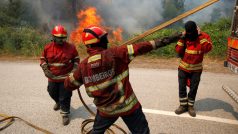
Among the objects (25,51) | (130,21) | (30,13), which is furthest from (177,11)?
(25,51)

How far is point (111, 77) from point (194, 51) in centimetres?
229

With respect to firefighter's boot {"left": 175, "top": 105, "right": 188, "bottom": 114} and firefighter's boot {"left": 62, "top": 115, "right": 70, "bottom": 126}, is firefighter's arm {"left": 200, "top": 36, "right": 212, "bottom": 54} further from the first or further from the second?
firefighter's boot {"left": 62, "top": 115, "right": 70, "bottom": 126}

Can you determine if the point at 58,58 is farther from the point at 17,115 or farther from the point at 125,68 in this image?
the point at 125,68

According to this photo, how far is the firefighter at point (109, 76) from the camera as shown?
293 cm

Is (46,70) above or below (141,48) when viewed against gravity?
below

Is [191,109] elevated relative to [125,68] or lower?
lower

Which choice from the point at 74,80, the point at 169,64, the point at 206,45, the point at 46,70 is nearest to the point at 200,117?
the point at 206,45

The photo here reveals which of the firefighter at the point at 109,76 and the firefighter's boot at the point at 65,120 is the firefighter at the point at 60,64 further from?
the firefighter at the point at 109,76

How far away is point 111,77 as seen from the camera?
2988mm

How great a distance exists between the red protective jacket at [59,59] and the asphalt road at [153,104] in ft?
3.09

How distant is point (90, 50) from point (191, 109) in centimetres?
287

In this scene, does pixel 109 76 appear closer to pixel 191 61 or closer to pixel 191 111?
pixel 191 61

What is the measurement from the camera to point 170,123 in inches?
186

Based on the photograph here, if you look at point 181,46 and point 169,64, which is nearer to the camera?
point 181,46
